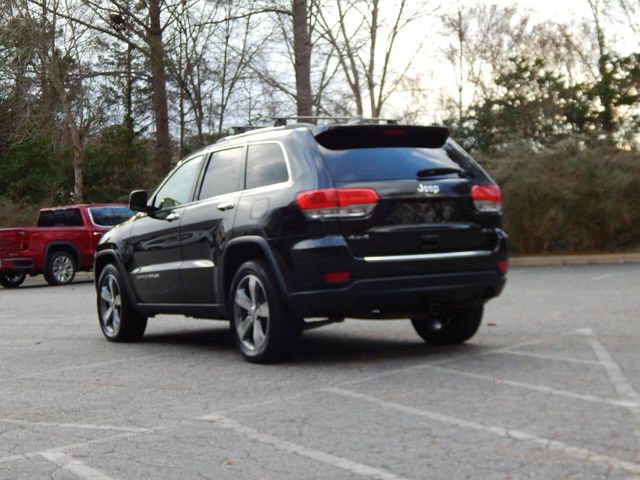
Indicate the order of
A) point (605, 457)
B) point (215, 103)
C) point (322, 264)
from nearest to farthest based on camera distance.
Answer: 1. point (605, 457)
2. point (322, 264)
3. point (215, 103)

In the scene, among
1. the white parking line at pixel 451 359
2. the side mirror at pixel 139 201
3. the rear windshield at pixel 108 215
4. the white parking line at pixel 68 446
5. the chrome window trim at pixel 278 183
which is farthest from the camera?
the rear windshield at pixel 108 215

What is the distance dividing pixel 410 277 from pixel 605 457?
3.11 meters

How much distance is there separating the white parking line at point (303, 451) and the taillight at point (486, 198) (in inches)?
120

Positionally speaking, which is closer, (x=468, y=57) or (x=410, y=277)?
(x=410, y=277)

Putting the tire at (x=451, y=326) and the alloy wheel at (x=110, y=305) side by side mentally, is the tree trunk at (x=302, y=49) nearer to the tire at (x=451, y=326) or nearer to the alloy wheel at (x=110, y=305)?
the alloy wheel at (x=110, y=305)

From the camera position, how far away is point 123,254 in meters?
10.8

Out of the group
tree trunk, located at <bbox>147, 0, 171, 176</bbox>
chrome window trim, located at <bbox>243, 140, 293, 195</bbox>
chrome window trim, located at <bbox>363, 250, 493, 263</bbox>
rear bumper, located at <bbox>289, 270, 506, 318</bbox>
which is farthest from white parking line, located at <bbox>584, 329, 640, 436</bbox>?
tree trunk, located at <bbox>147, 0, 171, 176</bbox>

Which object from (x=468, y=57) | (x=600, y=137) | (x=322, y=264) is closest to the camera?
(x=322, y=264)

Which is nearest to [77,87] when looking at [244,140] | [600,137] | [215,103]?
[215,103]

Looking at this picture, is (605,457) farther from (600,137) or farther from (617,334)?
(600,137)

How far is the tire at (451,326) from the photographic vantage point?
9.39m

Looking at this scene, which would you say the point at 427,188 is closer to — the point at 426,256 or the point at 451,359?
the point at 426,256

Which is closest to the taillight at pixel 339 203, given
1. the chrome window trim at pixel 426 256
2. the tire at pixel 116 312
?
the chrome window trim at pixel 426 256

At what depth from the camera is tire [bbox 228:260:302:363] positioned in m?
8.40
